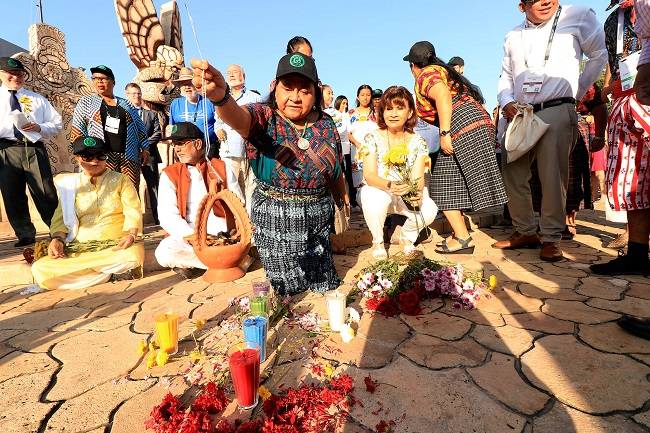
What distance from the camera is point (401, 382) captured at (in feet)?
5.54

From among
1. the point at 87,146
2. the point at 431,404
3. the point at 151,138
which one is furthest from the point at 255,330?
the point at 151,138

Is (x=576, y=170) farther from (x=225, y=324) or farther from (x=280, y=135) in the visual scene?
(x=225, y=324)

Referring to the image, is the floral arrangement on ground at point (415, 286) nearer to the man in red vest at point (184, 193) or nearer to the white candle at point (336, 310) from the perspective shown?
the white candle at point (336, 310)

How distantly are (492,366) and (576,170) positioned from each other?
12.1 ft

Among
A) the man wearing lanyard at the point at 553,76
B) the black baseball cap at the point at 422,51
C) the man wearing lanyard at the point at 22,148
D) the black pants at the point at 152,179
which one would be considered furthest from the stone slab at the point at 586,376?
the black pants at the point at 152,179

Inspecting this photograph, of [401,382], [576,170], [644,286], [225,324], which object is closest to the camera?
[401,382]

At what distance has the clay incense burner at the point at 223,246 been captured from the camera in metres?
3.31

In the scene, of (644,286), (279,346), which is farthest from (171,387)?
(644,286)

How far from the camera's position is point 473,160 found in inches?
146

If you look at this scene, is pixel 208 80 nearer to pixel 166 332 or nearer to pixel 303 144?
pixel 303 144

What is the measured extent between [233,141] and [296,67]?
2.55 m

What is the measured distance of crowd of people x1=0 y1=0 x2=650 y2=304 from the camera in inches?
113

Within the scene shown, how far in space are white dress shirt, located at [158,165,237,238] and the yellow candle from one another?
1.53 meters

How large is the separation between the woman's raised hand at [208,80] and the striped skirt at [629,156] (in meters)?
3.16
